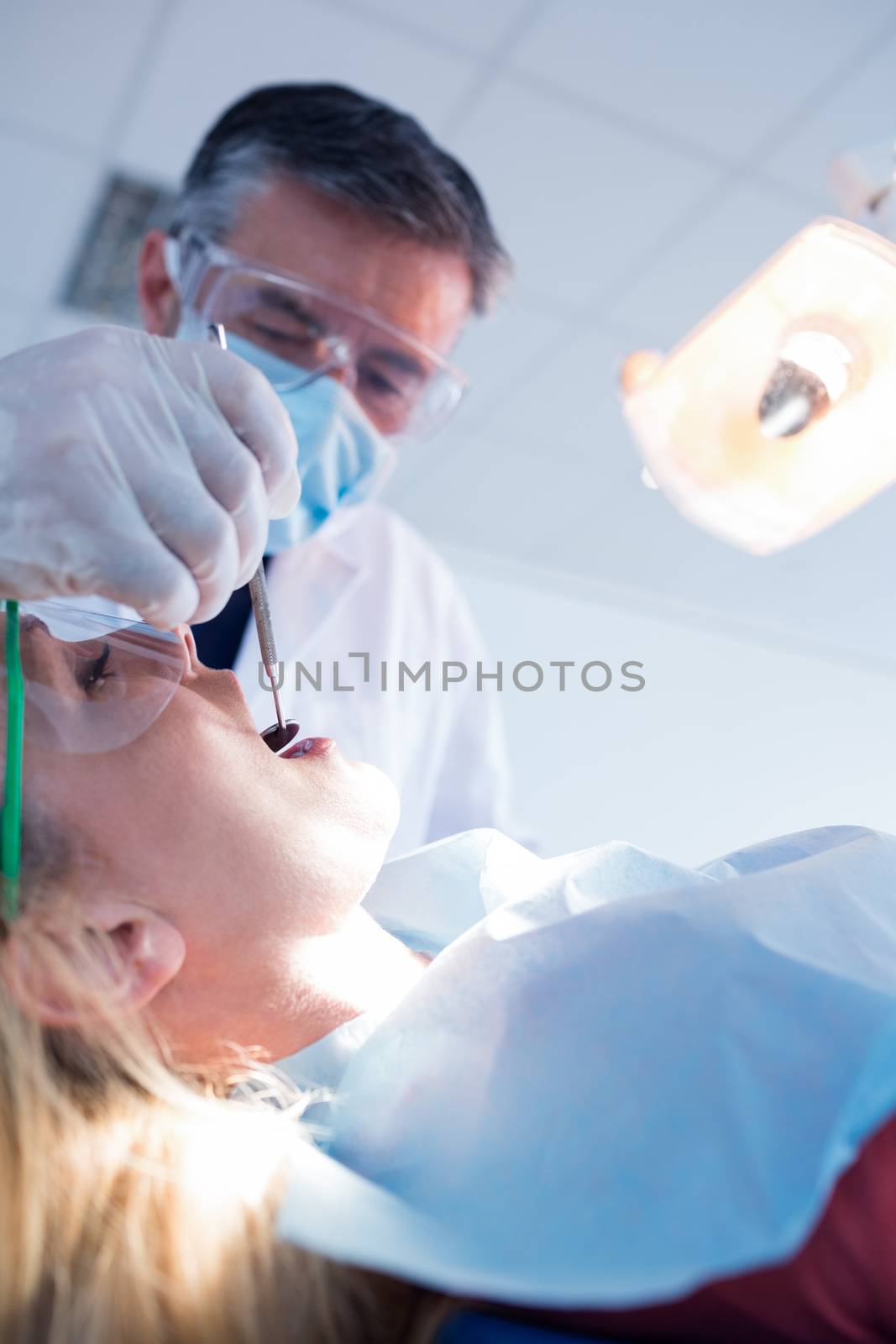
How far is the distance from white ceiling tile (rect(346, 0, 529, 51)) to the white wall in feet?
8.75

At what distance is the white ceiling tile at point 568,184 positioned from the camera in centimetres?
240

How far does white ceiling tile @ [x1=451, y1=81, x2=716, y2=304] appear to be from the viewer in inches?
94.6

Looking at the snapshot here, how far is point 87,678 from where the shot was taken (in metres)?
1.09

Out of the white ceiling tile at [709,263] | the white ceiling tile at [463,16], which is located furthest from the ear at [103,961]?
the white ceiling tile at [709,263]

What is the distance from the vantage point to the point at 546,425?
3.59 meters

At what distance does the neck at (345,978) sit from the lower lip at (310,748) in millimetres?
187

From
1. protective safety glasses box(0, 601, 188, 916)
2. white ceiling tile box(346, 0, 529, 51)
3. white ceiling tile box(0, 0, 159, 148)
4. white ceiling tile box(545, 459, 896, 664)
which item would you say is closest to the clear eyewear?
protective safety glasses box(0, 601, 188, 916)

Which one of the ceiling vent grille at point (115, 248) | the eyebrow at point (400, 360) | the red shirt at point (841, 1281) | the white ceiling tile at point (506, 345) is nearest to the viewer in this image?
the red shirt at point (841, 1281)

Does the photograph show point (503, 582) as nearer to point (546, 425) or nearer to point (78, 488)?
point (546, 425)

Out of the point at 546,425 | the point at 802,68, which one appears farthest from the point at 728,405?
the point at 546,425

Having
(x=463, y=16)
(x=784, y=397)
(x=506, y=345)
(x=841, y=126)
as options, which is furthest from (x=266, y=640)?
(x=506, y=345)

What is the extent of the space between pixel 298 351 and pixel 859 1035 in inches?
52.9

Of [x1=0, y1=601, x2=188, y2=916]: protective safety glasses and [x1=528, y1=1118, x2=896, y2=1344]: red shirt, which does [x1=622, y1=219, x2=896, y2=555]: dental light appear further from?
[x1=528, y1=1118, x2=896, y2=1344]: red shirt

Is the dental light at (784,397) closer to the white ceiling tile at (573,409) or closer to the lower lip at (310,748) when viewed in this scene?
the lower lip at (310,748)
